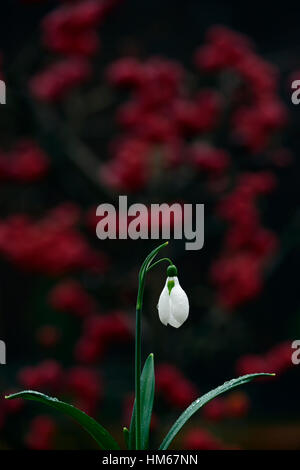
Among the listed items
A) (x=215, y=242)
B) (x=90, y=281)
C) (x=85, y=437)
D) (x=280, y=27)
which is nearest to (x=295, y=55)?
(x=280, y=27)

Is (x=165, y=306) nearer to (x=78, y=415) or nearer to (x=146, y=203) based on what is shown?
(x=78, y=415)

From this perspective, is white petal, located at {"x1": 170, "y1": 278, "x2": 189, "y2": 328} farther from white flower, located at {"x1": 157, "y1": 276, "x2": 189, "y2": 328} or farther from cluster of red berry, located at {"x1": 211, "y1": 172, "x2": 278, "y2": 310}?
cluster of red berry, located at {"x1": 211, "y1": 172, "x2": 278, "y2": 310}

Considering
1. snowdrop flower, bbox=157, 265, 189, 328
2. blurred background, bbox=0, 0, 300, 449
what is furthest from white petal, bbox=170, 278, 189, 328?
blurred background, bbox=0, 0, 300, 449

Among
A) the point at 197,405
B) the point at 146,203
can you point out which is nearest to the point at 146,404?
the point at 197,405

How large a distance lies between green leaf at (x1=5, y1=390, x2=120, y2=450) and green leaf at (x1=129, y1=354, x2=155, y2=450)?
1.4 inches

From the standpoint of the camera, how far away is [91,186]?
2.19m

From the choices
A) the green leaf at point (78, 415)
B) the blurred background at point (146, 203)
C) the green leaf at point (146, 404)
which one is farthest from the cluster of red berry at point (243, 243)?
the green leaf at point (78, 415)

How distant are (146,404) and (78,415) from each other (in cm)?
13

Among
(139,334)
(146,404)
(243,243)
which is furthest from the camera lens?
(243,243)

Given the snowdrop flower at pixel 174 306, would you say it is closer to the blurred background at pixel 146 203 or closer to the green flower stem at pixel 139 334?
the green flower stem at pixel 139 334

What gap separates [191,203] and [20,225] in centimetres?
57

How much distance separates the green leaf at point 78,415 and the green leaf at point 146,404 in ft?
0.11

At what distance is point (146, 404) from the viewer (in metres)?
1.05

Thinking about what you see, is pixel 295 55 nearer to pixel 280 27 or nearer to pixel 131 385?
pixel 280 27
